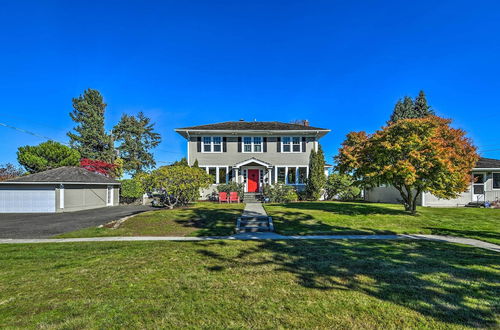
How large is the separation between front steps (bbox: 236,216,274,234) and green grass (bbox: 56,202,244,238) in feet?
1.06

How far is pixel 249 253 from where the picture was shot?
19.7 feet

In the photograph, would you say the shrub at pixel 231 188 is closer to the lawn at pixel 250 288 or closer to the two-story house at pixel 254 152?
the two-story house at pixel 254 152

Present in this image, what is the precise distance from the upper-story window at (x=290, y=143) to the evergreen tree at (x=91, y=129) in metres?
23.2

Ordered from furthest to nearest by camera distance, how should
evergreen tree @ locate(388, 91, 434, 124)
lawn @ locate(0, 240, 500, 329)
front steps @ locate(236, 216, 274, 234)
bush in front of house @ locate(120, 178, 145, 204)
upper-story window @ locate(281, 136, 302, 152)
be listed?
evergreen tree @ locate(388, 91, 434, 124)
bush in front of house @ locate(120, 178, 145, 204)
upper-story window @ locate(281, 136, 302, 152)
front steps @ locate(236, 216, 274, 234)
lawn @ locate(0, 240, 500, 329)

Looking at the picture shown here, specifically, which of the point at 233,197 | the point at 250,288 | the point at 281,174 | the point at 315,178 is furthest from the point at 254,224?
the point at 281,174

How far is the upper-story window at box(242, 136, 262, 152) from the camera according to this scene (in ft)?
68.5

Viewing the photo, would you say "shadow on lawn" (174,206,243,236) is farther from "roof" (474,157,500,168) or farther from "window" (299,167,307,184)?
"roof" (474,157,500,168)

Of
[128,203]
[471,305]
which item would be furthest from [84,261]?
[128,203]

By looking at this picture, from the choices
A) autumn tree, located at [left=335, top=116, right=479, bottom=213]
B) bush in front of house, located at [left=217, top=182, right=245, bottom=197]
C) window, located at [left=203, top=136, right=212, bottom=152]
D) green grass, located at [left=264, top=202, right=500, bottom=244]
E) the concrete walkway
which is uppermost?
window, located at [left=203, top=136, right=212, bottom=152]

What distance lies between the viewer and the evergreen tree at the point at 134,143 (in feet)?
107

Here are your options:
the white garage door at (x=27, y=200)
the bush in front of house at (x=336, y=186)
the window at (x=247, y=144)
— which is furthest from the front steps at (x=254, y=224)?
the white garage door at (x=27, y=200)

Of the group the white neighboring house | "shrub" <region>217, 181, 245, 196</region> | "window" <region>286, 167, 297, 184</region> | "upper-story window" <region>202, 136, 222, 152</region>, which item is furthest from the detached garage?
the white neighboring house

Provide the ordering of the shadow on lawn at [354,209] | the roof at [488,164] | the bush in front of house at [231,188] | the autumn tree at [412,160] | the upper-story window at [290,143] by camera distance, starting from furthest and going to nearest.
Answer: the upper-story window at [290,143], the bush in front of house at [231,188], the roof at [488,164], the shadow on lawn at [354,209], the autumn tree at [412,160]

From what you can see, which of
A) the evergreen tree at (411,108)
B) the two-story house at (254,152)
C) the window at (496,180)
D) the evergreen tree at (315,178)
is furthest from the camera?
the evergreen tree at (411,108)
